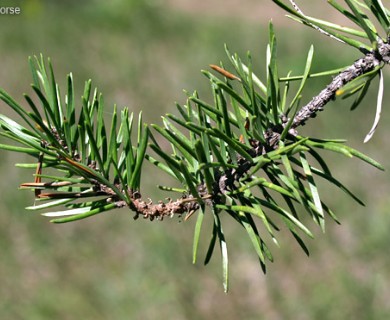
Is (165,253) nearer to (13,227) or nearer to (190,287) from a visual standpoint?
(190,287)

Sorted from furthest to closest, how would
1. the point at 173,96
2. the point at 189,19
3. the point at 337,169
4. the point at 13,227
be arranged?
the point at 189,19 < the point at 173,96 < the point at 337,169 < the point at 13,227

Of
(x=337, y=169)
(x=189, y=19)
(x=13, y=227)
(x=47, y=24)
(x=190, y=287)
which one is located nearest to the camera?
(x=190, y=287)

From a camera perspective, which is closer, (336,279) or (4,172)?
(336,279)

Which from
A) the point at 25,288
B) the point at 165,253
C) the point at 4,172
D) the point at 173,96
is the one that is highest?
the point at 173,96

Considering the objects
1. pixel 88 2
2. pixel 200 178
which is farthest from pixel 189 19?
pixel 200 178

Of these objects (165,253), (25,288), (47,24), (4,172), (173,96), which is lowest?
(25,288)

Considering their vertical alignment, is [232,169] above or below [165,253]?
above

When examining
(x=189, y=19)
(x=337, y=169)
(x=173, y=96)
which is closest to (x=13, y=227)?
(x=173, y=96)

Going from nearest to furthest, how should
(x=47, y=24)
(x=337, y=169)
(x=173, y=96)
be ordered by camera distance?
(x=337, y=169), (x=173, y=96), (x=47, y=24)

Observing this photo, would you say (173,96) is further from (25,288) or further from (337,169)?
(25,288)
